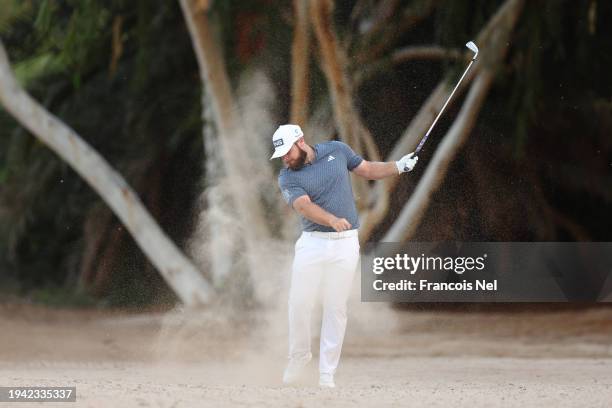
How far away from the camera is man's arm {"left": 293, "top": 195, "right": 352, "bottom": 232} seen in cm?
743

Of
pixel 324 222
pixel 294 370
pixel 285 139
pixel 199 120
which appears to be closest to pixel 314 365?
pixel 294 370

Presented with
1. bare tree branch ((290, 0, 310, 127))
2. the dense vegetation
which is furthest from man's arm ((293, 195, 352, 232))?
bare tree branch ((290, 0, 310, 127))

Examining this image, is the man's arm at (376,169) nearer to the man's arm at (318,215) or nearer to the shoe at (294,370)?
the man's arm at (318,215)

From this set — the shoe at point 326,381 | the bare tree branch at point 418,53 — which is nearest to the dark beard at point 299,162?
the shoe at point 326,381

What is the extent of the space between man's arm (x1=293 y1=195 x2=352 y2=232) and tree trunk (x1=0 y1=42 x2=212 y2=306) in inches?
212

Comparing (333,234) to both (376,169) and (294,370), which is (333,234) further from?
(294,370)

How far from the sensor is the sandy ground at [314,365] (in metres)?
7.38

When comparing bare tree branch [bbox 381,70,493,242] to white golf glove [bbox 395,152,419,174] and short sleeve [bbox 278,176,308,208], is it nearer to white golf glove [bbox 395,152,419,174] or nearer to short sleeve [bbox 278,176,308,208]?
white golf glove [bbox 395,152,419,174]

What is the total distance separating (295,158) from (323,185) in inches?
9.8

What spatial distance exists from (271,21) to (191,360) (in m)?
3.58

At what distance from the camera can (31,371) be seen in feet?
35.4

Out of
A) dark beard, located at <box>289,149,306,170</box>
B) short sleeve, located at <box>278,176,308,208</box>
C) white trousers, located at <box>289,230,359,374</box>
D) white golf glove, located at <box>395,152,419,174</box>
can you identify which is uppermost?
white golf glove, located at <box>395,152,419,174</box>

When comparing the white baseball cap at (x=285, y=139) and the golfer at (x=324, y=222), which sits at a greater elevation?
the white baseball cap at (x=285, y=139)

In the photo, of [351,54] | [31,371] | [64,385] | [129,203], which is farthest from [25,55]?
[64,385]
